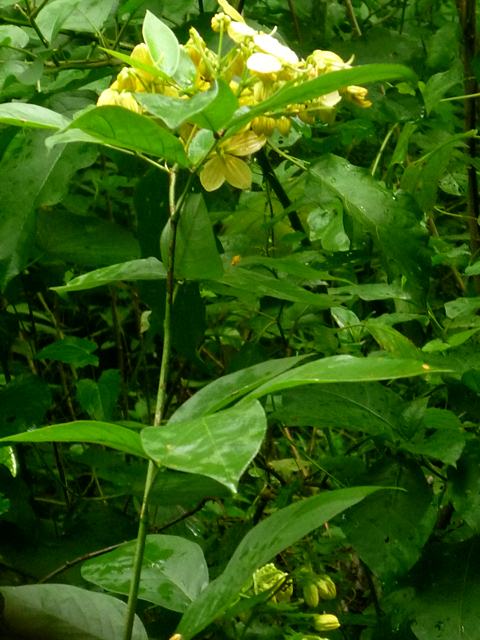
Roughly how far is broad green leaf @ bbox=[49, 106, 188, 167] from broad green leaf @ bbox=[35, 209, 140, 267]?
53cm

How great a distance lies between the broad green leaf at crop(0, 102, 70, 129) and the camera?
667 mm

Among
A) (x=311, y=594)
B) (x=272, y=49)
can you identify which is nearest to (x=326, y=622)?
(x=311, y=594)

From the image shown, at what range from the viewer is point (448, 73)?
1231 mm

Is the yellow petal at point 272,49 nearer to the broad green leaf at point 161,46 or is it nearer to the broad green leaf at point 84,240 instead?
the broad green leaf at point 161,46

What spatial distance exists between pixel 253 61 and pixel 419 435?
0.43 metres

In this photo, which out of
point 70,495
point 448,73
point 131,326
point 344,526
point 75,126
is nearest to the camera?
point 75,126

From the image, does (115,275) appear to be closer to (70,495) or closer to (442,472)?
(442,472)

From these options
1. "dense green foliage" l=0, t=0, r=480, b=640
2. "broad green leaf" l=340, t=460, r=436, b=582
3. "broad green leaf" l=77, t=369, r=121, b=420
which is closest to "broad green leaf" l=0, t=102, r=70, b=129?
"dense green foliage" l=0, t=0, r=480, b=640

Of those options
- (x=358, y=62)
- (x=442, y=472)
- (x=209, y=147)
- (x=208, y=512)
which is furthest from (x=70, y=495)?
(x=209, y=147)

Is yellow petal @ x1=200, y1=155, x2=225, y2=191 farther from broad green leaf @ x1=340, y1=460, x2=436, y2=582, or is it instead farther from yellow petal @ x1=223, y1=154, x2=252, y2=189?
broad green leaf @ x1=340, y1=460, x2=436, y2=582

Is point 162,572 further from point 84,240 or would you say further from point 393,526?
point 84,240

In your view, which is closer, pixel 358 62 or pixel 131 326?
pixel 358 62

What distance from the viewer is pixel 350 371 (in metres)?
0.55

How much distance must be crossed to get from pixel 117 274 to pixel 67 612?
11.3 inches
